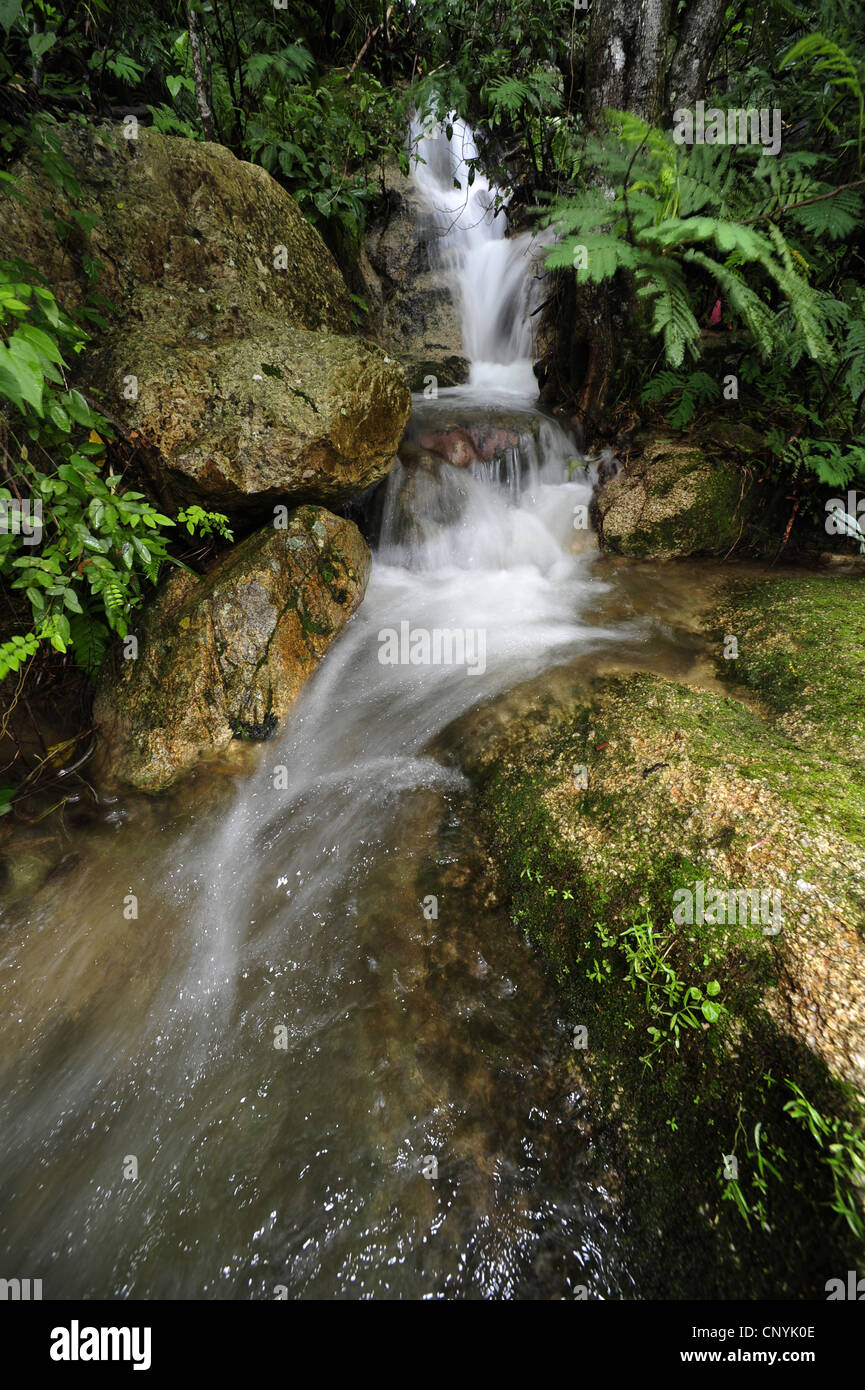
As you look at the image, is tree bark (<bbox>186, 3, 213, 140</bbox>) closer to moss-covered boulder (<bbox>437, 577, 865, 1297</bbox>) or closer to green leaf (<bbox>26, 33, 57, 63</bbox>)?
green leaf (<bbox>26, 33, 57, 63</bbox>)

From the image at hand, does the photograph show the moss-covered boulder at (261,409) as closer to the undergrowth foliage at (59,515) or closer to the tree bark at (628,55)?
the undergrowth foliage at (59,515)

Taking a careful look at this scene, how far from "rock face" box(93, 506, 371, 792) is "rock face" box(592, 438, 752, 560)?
3225 mm

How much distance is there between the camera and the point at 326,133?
604 cm

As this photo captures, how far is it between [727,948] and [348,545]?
157 inches

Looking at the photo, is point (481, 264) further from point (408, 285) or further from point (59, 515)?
point (59, 515)

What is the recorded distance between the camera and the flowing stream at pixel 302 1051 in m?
1.79

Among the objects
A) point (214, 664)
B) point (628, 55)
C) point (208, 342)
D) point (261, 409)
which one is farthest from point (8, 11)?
point (628, 55)

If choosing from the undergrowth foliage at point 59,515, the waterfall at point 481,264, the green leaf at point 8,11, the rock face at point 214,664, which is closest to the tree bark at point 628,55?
the waterfall at point 481,264

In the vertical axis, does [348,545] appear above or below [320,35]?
below

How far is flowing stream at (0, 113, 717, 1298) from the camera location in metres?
1.79

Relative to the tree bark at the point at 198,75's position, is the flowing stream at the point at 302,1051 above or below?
below

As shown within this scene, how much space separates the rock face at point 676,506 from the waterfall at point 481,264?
3.23 meters

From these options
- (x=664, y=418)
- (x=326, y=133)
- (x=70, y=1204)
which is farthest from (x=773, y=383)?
(x=70, y=1204)
